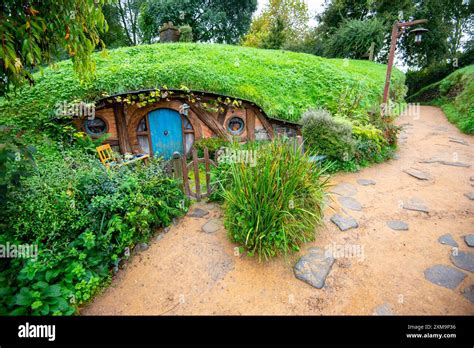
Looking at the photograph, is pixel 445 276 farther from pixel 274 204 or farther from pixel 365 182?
pixel 365 182

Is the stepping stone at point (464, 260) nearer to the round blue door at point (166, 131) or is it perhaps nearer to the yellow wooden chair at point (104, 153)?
the round blue door at point (166, 131)

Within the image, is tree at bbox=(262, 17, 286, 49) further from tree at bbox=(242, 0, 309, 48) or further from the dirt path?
the dirt path

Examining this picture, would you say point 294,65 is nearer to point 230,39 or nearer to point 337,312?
point 337,312

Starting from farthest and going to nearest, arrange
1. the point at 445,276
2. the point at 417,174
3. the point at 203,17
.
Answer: the point at 203,17, the point at 417,174, the point at 445,276

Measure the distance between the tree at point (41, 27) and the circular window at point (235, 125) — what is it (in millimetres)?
5484

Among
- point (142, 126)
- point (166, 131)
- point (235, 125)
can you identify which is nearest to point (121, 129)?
point (142, 126)

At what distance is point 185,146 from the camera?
8164 mm

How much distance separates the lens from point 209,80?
7844 millimetres

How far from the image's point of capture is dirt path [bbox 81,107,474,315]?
8.62 feet

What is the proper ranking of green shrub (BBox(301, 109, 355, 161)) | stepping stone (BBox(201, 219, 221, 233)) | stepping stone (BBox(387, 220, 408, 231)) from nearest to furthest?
stepping stone (BBox(387, 220, 408, 231)) → stepping stone (BBox(201, 219, 221, 233)) → green shrub (BBox(301, 109, 355, 161))

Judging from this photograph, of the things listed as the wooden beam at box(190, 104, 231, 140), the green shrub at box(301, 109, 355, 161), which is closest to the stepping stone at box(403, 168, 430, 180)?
the green shrub at box(301, 109, 355, 161)

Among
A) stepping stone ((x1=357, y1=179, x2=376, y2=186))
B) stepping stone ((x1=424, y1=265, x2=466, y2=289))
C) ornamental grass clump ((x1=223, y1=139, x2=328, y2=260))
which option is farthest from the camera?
stepping stone ((x1=357, y1=179, x2=376, y2=186))

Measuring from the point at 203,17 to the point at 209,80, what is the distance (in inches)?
569

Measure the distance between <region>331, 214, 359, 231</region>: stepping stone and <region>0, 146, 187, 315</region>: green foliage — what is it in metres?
3.04
